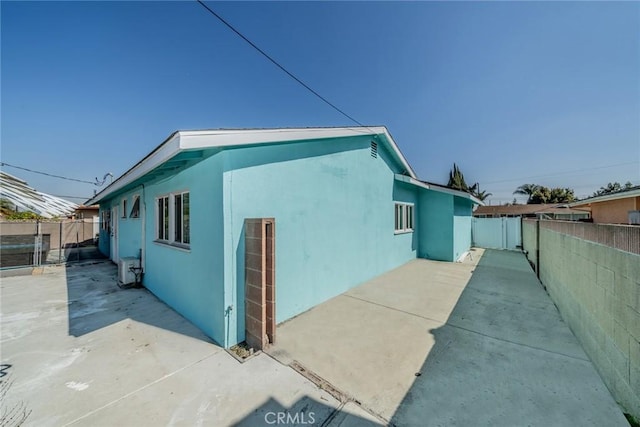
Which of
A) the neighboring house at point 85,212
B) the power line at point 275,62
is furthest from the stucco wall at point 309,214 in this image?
the neighboring house at point 85,212

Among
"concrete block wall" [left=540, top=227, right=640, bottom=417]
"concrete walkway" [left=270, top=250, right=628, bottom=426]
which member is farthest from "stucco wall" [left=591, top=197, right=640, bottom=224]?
"concrete block wall" [left=540, top=227, right=640, bottom=417]

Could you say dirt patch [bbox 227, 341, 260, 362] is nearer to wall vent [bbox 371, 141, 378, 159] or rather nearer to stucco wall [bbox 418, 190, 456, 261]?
wall vent [bbox 371, 141, 378, 159]

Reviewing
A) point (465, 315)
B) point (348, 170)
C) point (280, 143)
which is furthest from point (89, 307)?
point (465, 315)

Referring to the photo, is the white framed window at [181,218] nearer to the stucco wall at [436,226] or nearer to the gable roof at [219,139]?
the gable roof at [219,139]

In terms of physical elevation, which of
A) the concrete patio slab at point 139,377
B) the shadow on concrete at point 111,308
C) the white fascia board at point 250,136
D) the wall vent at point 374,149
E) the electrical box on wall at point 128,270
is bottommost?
the shadow on concrete at point 111,308

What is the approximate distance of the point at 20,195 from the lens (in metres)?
13.1

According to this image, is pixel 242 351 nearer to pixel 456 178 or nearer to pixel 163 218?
pixel 163 218

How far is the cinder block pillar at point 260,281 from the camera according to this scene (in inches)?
132

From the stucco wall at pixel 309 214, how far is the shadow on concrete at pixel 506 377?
7.99 ft

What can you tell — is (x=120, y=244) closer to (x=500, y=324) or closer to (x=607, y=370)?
(x=500, y=324)

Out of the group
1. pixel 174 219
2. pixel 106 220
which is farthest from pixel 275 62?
pixel 106 220

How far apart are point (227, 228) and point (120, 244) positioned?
8.46m

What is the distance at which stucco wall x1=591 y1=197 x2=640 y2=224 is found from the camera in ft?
31.4

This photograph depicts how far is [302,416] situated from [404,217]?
8491 millimetres
